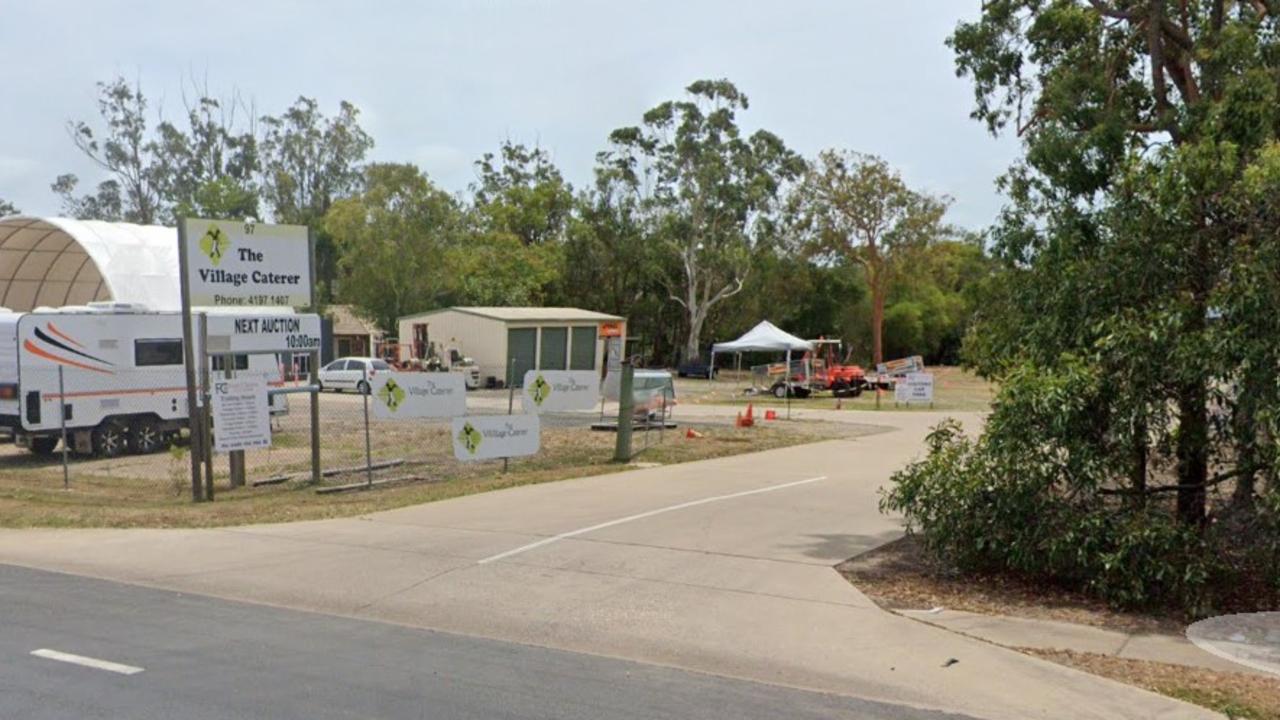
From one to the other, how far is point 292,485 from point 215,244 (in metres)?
3.60

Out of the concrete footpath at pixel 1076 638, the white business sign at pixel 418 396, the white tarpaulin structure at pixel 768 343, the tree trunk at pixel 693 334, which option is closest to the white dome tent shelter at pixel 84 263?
the white business sign at pixel 418 396

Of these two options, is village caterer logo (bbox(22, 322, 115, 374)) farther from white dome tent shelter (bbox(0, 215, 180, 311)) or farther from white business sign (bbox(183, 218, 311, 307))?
white dome tent shelter (bbox(0, 215, 180, 311))

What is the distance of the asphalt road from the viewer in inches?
218

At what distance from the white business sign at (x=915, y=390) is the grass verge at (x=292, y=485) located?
46.7 ft

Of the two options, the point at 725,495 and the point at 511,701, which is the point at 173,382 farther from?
the point at 511,701

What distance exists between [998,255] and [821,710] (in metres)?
6.51

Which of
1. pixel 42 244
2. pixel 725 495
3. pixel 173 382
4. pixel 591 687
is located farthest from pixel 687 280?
pixel 591 687

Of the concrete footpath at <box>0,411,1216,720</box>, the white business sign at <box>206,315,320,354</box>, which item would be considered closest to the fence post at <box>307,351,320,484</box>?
the white business sign at <box>206,315,320,354</box>

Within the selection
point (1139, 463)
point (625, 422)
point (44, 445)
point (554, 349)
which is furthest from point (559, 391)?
point (554, 349)

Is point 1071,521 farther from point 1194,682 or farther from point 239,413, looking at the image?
point 239,413

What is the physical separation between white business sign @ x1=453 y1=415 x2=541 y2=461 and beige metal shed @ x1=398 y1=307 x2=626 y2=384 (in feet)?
86.9

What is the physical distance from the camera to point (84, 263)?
2927cm

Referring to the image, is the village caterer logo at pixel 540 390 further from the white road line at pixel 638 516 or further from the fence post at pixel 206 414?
the fence post at pixel 206 414

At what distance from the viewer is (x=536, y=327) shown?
150 ft
